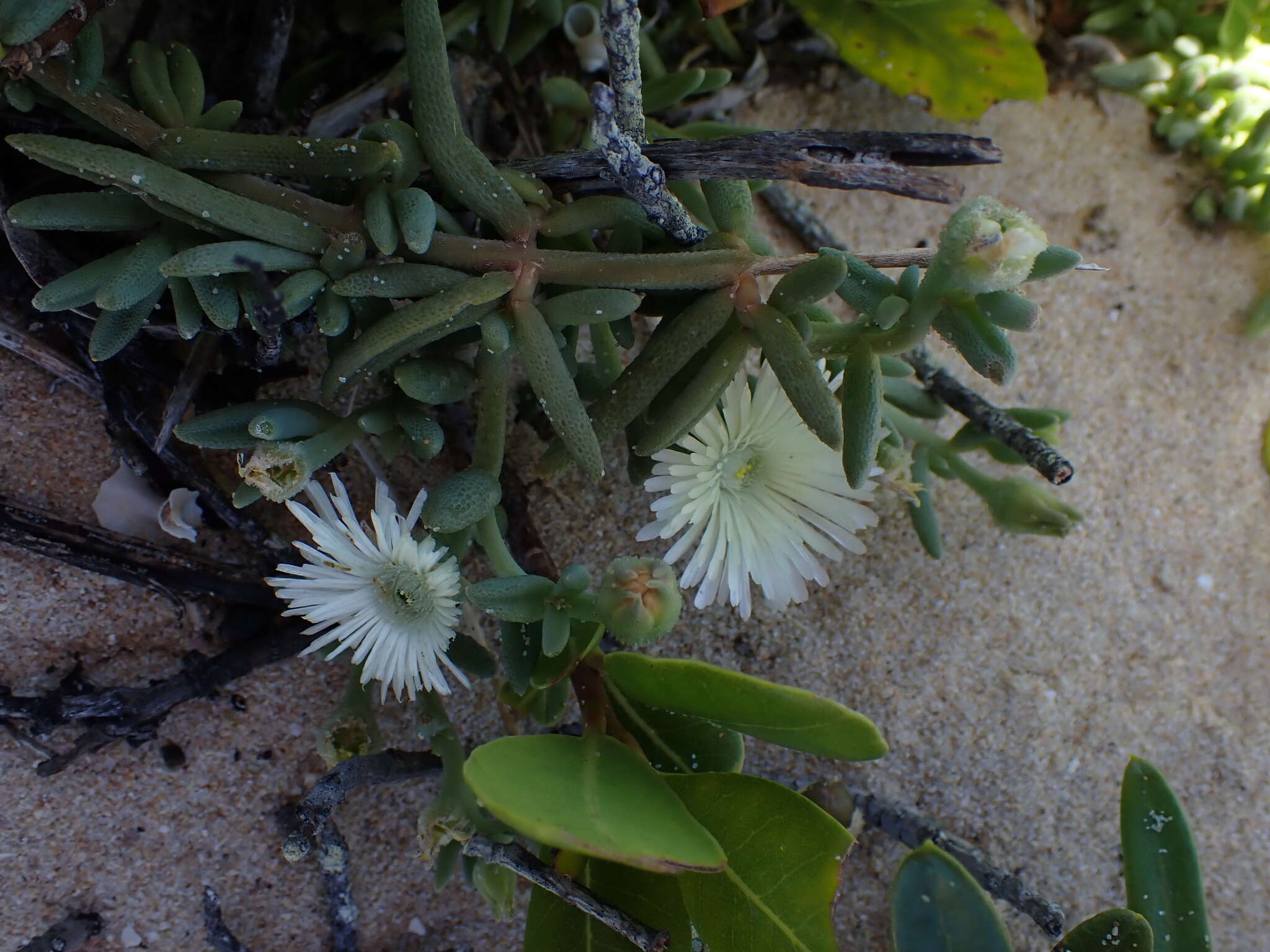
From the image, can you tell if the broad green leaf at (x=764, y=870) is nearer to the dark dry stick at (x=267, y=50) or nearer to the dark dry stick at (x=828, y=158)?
the dark dry stick at (x=828, y=158)

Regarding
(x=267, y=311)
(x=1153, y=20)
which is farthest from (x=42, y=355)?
(x=1153, y=20)

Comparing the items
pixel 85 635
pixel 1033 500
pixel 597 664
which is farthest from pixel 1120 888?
pixel 85 635

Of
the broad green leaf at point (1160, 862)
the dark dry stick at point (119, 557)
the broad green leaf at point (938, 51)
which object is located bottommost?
the dark dry stick at point (119, 557)

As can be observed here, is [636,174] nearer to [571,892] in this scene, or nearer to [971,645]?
[571,892]

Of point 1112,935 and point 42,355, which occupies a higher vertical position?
point 1112,935

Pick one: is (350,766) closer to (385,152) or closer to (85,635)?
→ (85,635)

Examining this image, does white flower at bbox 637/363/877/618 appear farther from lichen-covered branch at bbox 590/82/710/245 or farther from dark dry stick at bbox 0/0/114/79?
dark dry stick at bbox 0/0/114/79

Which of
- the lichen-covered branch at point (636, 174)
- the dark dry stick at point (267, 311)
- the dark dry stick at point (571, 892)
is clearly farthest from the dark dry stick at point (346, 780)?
the lichen-covered branch at point (636, 174)
